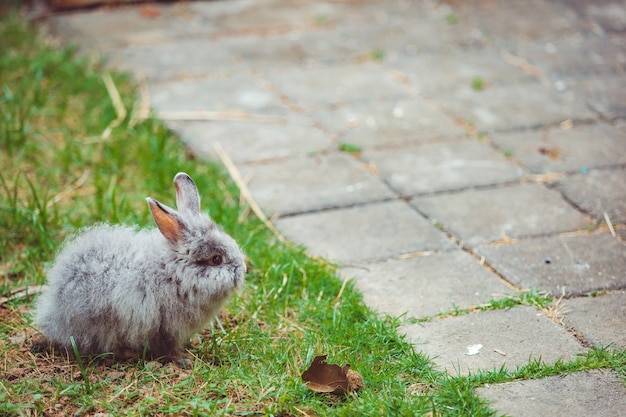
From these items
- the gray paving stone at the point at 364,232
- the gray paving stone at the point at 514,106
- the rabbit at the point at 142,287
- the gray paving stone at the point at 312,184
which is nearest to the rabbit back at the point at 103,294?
the rabbit at the point at 142,287

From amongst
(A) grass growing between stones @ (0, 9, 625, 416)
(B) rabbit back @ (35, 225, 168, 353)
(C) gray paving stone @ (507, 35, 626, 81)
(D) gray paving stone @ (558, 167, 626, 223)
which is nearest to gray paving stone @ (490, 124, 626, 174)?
(D) gray paving stone @ (558, 167, 626, 223)

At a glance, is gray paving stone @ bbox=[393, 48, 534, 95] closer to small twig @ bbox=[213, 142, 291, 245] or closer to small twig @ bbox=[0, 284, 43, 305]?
small twig @ bbox=[213, 142, 291, 245]

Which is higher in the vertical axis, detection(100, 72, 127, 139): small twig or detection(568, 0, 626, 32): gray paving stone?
detection(100, 72, 127, 139): small twig

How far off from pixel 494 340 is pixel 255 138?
2430 millimetres

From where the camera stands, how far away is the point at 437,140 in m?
5.11

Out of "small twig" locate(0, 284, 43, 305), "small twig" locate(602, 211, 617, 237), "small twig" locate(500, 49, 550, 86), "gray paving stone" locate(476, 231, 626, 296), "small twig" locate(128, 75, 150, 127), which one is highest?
"small twig" locate(128, 75, 150, 127)

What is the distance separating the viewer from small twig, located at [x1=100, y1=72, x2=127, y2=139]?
5013 mm

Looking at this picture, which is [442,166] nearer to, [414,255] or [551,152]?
Result: [551,152]

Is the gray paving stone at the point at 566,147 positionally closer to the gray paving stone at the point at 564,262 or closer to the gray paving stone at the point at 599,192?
the gray paving stone at the point at 599,192

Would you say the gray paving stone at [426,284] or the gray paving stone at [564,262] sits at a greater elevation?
→ the gray paving stone at [426,284]

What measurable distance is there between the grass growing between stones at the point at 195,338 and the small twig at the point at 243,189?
5cm

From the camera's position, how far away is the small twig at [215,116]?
535 centimetres

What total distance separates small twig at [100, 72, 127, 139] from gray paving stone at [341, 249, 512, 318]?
202 cm

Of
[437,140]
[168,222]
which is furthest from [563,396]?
[437,140]
